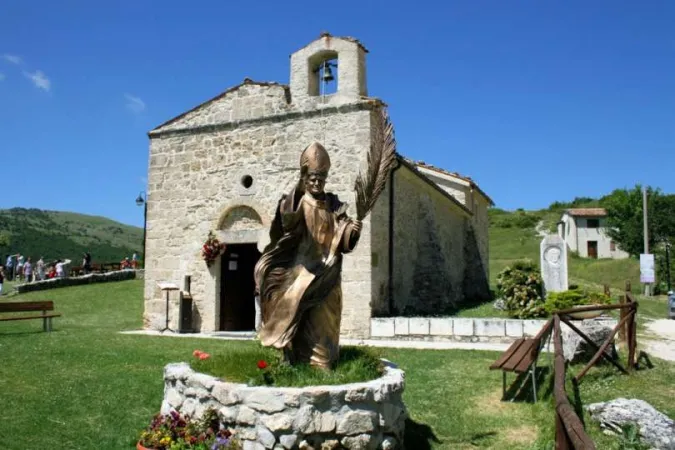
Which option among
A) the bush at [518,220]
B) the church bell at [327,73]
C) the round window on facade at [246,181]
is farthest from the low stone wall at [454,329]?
the bush at [518,220]

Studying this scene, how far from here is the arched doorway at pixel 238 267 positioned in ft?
46.2

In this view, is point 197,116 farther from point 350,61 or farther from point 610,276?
point 610,276

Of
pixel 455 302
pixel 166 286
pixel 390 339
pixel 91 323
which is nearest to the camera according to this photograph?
pixel 390 339

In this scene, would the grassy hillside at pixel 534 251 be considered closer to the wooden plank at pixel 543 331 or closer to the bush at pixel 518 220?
the bush at pixel 518 220

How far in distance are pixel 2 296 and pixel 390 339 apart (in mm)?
18616

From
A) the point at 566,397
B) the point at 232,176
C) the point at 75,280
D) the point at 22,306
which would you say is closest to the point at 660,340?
the point at 232,176

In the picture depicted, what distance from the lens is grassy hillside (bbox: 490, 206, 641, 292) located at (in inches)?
1410

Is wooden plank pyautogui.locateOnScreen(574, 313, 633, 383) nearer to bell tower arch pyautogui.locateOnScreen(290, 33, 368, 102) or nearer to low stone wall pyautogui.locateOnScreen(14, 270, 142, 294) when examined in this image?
bell tower arch pyautogui.locateOnScreen(290, 33, 368, 102)

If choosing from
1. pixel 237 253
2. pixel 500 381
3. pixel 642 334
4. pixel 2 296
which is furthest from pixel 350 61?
pixel 2 296

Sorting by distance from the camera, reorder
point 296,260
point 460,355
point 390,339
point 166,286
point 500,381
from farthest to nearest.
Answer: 1. point 166,286
2. point 390,339
3. point 460,355
4. point 500,381
5. point 296,260

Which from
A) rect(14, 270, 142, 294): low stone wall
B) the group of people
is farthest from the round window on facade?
the group of people

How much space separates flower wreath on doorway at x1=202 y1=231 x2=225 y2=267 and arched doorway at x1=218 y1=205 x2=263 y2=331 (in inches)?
7.6

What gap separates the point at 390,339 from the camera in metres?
12.2

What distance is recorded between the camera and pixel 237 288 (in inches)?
599
